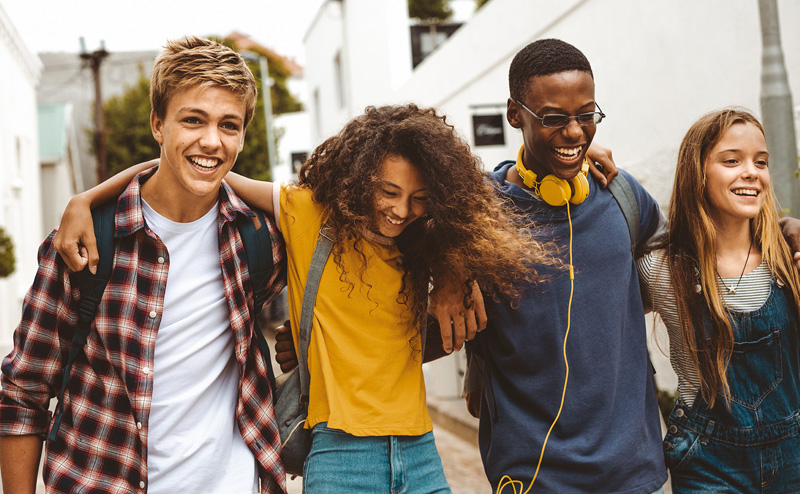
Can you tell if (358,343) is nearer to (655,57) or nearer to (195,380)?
(195,380)

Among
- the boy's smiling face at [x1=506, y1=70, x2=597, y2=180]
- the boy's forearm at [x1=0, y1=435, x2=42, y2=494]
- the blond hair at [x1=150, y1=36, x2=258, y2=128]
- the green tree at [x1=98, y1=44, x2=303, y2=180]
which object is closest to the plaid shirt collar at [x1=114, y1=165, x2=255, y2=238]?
the blond hair at [x1=150, y1=36, x2=258, y2=128]

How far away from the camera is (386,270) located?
8.22ft

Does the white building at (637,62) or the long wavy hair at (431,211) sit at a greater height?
the white building at (637,62)

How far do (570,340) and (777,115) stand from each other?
242 centimetres

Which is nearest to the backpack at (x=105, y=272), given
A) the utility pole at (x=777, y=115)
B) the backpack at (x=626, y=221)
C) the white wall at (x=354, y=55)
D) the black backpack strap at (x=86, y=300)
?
the black backpack strap at (x=86, y=300)

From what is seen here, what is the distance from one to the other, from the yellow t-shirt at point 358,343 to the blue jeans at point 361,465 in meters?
0.04

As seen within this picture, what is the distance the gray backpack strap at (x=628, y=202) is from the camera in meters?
2.71

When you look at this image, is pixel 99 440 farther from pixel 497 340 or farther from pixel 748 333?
pixel 748 333

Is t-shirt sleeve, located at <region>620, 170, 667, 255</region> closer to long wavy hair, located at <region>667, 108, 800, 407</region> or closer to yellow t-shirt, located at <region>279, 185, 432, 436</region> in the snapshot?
long wavy hair, located at <region>667, 108, 800, 407</region>

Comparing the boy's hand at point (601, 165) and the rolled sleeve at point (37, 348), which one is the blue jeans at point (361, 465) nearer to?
the rolled sleeve at point (37, 348)

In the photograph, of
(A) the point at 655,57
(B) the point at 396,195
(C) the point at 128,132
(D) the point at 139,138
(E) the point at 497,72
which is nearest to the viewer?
(B) the point at 396,195

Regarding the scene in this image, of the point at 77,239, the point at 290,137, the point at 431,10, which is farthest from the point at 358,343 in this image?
the point at 290,137

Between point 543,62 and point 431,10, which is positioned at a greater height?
point 431,10

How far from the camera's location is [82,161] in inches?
1378
